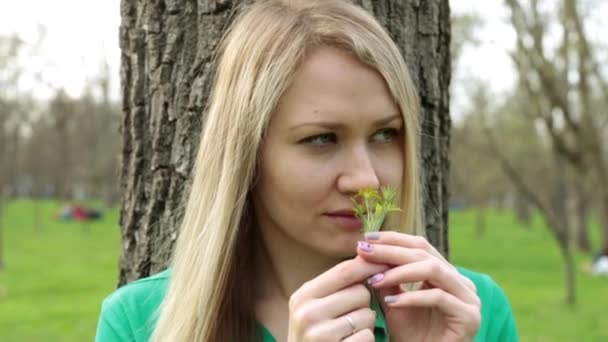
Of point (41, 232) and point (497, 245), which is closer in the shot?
point (497, 245)

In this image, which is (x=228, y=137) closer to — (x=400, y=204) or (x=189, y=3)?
(x=400, y=204)

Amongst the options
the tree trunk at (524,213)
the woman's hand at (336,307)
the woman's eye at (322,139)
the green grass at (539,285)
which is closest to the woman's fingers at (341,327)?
the woman's hand at (336,307)

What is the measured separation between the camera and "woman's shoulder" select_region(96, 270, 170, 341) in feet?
7.69

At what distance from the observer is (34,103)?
1416 inches

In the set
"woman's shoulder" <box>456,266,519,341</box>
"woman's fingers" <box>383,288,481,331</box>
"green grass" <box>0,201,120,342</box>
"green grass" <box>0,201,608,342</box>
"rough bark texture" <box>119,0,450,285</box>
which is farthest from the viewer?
"green grass" <box>0,201,608,342</box>

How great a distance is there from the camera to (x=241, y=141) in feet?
7.23

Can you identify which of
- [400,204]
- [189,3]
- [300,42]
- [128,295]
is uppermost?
[189,3]

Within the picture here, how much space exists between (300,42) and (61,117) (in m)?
28.2

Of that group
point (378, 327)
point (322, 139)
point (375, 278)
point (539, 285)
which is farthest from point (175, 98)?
point (539, 285)

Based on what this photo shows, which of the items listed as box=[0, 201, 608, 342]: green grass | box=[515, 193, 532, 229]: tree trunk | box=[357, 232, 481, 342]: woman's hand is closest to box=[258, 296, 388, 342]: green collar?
box=[357, 232, 481, 342]: woman's hand

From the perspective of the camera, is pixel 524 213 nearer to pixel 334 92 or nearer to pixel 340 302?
pixel 334 92

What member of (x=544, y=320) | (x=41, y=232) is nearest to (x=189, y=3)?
(x=544, y=320)

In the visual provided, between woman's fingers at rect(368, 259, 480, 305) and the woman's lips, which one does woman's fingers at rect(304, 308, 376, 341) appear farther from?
the woman's lips

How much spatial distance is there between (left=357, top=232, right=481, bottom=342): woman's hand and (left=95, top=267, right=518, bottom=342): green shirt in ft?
0.53
